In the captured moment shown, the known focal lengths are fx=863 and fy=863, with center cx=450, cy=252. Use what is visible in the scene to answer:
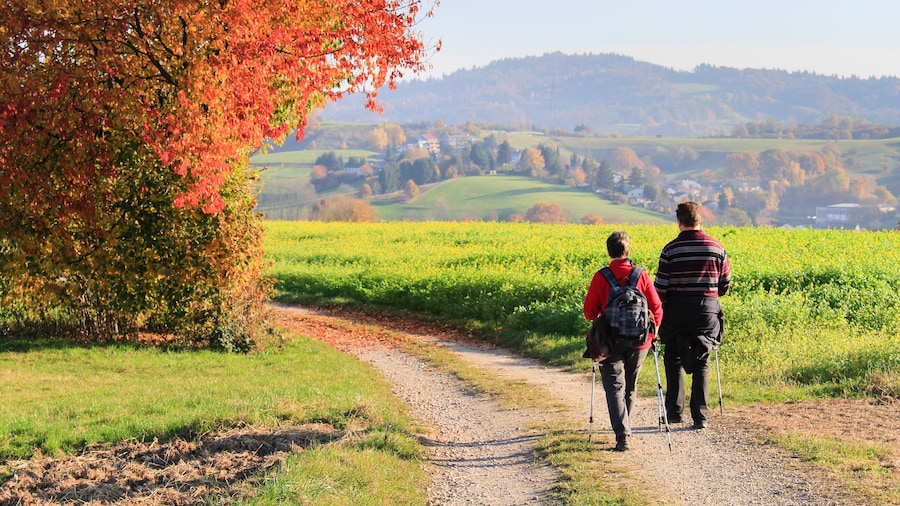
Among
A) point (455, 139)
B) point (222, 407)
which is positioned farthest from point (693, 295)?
point (455, 139)

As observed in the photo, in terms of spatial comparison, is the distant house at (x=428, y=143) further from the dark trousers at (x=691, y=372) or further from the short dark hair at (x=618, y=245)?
the short dark hair at (x=618, y=245)

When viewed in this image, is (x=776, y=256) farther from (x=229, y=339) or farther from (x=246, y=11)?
(x=246, y=11)

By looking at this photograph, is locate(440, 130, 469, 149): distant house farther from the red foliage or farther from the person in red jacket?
the person in red jacket

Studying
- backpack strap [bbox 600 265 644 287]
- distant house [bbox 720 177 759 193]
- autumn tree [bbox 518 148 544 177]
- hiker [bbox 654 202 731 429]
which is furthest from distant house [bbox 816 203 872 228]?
backpack strap [bbox 600 265 644 287]

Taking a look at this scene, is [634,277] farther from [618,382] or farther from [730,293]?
[730,293]

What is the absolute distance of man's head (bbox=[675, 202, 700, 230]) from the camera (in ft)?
29.8

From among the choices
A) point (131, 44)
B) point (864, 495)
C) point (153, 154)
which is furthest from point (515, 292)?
point (864, 495)

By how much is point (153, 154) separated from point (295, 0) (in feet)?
12.7

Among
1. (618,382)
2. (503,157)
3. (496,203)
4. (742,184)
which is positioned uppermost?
(503,157)

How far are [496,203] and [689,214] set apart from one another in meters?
101

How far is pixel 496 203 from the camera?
361ft

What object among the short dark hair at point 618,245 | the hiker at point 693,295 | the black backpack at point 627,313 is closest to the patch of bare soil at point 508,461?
the hiker at point 693,295

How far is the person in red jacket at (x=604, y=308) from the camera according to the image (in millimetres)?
8420

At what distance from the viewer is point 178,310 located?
15.5m
